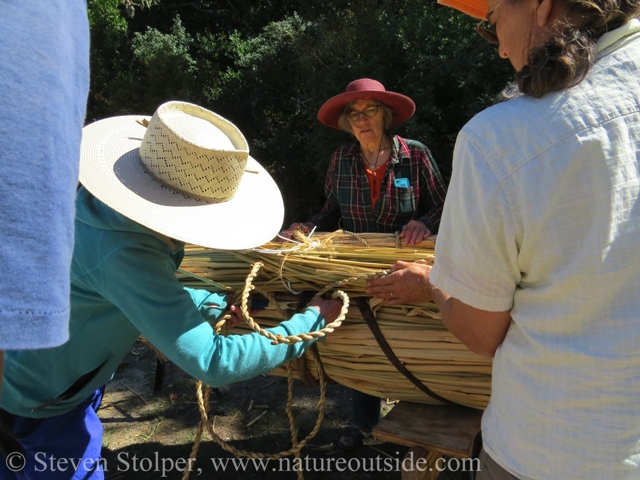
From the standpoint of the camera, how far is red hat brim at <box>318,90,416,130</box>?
2.60m

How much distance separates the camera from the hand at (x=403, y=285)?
1537 mm

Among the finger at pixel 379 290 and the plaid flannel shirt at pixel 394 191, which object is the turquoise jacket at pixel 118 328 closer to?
the finger at pixel 379 290

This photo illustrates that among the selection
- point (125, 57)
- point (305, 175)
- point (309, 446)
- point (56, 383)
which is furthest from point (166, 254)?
point (125, 57)

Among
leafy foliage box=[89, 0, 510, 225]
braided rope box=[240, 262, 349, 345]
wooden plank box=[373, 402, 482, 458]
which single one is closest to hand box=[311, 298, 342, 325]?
braided rope box=[240, 262, 349, 345]

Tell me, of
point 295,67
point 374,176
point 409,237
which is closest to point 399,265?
point 409,237

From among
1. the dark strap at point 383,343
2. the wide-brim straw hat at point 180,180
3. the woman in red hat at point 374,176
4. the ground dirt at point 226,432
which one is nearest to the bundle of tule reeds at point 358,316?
the dark strap at point 383,343

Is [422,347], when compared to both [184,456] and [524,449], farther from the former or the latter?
[184,456]

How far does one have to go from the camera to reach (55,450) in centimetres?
155

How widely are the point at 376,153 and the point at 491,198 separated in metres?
1.82

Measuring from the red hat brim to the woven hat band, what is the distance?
1324mm

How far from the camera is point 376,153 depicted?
8.82ft

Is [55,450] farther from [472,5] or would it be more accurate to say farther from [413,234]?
[472,5]

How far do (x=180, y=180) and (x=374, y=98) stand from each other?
158 cm

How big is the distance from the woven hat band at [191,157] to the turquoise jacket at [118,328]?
157 millimetres
